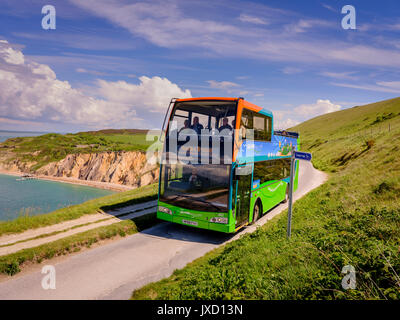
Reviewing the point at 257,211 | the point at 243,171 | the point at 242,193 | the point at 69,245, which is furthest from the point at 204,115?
the point at 69,245

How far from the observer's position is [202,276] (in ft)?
19.8

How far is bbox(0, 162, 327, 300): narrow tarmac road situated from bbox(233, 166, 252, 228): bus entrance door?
107 cm

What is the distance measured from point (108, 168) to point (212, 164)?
88.5 m

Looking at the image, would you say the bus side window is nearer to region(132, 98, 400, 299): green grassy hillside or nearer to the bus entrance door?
the bus entrance door

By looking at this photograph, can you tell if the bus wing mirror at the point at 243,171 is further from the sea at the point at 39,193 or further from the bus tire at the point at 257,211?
the sea at the point at 39,193

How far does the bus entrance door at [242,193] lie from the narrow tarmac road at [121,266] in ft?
3.52

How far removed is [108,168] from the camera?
9131 cm

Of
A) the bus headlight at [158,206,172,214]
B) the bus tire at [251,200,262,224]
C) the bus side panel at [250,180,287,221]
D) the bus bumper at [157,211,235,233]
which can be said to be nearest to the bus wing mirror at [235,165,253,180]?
the bus side panel at [250,180,287,221]

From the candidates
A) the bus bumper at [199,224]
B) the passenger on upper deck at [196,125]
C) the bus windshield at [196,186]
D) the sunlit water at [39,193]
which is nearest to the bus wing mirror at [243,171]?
the bus windshield at [196,186]

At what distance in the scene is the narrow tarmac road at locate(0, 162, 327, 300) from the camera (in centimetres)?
631

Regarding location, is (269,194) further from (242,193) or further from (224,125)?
(224,125)

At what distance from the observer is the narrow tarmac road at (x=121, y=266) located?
20.7ft
